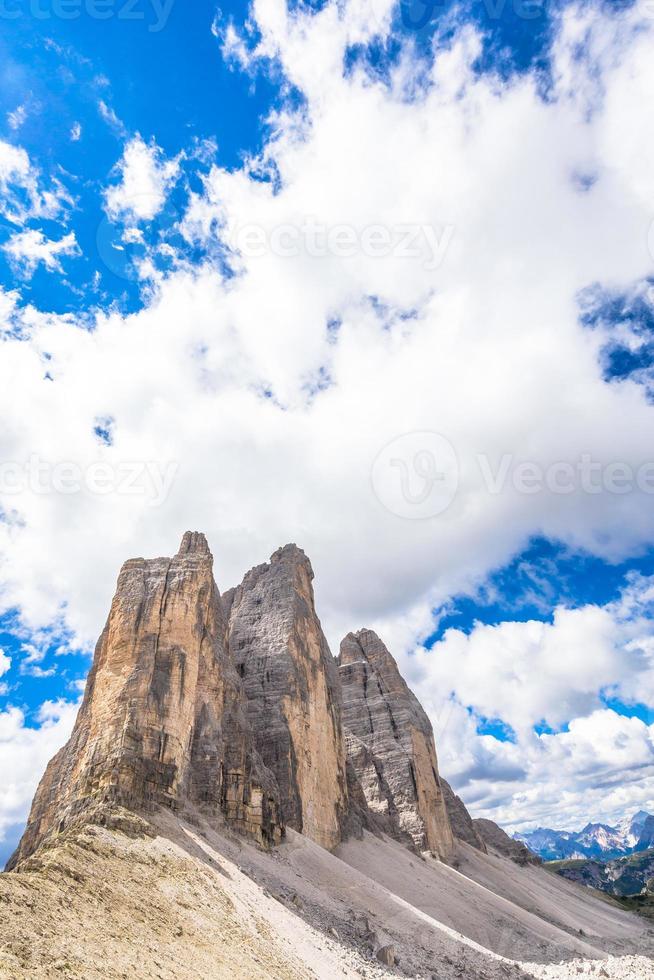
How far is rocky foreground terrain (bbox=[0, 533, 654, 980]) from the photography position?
18.6m

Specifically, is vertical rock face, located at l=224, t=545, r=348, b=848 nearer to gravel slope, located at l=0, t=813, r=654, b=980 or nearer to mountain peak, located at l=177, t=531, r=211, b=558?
gravel slope, located at l=0, t=813, r=654, b=980

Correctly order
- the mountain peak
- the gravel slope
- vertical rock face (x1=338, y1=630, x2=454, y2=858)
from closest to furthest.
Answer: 1. the gravel slope
2. the mountain peak
3. vertical rock face (x1=338, y1=630, x2=454, y2=858)

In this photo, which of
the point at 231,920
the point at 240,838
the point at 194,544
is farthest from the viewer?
the point at 194,544

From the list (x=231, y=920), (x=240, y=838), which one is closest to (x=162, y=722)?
(x=240, y=838)

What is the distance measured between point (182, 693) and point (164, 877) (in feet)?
46.8

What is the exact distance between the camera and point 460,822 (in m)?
86.1

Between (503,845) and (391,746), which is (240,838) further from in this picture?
(503,845)

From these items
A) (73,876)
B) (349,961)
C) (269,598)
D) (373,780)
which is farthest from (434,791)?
(73,876)

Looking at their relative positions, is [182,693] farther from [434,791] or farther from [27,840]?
[434,791]

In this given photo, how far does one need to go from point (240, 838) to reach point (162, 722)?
7.95 metres

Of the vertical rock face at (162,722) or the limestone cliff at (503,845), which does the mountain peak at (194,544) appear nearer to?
the vertical rock face at (162,722)

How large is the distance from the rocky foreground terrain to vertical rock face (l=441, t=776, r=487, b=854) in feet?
36.7

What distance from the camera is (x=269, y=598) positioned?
6219 cm

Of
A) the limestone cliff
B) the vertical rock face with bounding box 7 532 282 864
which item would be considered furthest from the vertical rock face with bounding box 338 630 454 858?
the vertical rock face with bounding box 7 532 282 864
